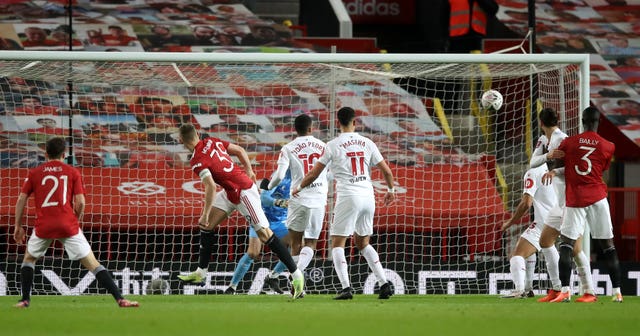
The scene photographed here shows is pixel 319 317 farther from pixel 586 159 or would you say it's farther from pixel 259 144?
pixel 259 144

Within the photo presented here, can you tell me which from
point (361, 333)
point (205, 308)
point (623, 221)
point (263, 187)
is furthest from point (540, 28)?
point (361, 333)

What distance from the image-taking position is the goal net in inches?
557

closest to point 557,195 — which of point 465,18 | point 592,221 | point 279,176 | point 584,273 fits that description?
point 592,221

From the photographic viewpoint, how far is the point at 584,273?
11.8 metres

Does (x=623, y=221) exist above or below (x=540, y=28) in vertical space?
below

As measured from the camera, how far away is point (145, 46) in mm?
18250

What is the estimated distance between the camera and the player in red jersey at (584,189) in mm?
11250

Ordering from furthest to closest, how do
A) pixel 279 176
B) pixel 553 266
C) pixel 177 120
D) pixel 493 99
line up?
pixel 177 120 < pixel 493 99 < pixel 279 176 < pixel 553 266

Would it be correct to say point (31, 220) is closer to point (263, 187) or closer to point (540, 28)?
point (263, 187)

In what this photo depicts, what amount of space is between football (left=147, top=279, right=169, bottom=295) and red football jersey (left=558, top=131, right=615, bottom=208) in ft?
16.8

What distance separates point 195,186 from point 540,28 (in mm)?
7006

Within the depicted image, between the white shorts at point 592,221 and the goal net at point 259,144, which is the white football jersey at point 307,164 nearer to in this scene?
the goal net at point 259,144

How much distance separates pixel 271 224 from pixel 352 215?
81.8 inches

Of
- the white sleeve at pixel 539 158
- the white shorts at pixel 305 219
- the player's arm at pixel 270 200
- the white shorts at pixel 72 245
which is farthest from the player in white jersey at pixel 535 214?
the white shorts at pixel 72 245
